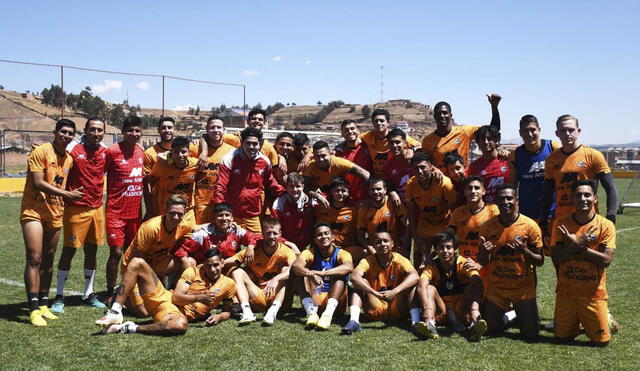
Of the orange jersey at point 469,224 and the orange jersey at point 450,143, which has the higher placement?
the orange jersey at point 450,143

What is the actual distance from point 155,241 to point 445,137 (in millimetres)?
3610

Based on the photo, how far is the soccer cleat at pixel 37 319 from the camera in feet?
19.4

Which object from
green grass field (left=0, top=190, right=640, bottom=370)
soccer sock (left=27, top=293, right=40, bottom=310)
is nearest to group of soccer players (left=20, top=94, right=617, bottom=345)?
soccer sock (left=27, top=293, right=40, bottom=310)

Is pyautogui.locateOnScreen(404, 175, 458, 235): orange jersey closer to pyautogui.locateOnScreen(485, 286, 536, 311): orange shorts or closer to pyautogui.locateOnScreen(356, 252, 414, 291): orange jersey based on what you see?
pyautogui.locateOnScreen(356, 252, 414, 291): orange jersey

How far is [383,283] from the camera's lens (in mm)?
6285

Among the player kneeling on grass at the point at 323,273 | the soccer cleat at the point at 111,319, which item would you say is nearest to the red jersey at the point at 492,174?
the player kneeling on grass at the point at 323,273

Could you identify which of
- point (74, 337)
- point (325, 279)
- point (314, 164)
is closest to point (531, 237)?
point (325, 279)

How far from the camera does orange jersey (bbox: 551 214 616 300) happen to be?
214 inches

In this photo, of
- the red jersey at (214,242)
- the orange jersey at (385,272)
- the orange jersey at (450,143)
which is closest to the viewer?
the orange jersey at (385,272)

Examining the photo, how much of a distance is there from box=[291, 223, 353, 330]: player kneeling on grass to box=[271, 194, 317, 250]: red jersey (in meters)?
0.69

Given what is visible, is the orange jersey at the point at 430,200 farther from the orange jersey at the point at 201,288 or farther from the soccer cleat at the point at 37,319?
the soccer cleat at the point at 37,319

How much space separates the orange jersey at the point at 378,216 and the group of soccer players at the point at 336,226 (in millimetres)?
23

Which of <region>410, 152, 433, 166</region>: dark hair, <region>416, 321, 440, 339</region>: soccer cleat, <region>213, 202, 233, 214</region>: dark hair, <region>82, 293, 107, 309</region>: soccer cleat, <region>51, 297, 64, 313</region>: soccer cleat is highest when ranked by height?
<region>410, 152, 433, 166</region>: dark hair

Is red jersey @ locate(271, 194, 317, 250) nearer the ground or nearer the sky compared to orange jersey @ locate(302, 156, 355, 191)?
nearer the ground
